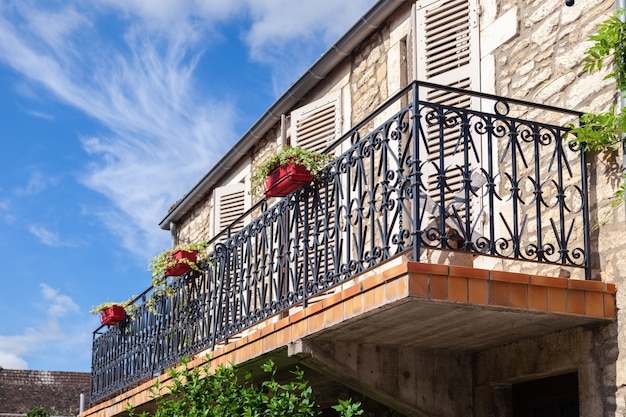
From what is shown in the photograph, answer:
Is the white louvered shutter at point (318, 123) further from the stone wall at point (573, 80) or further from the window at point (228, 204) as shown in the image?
the stone wall at point (573, 80)

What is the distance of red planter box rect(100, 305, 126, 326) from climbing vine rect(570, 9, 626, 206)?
7046 mm

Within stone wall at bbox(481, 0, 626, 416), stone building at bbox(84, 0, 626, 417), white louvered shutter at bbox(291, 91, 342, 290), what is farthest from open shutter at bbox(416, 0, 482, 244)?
white louvered shutter at bbox(291, 91, 342, 290)

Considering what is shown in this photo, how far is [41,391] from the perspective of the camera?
30.0 m

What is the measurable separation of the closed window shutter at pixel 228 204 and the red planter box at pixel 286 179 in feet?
15.0

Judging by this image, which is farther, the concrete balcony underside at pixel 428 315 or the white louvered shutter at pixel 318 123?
the white louvered shutter at pixel 318 123

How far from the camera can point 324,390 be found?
9.25m

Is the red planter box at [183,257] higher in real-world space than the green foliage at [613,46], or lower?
lower

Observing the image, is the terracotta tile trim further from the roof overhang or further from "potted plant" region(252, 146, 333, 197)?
the roof overhang

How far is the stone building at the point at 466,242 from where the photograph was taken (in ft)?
20.3

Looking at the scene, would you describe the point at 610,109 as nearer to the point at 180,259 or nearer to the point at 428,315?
the point at 428,315

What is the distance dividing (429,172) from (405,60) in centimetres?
129

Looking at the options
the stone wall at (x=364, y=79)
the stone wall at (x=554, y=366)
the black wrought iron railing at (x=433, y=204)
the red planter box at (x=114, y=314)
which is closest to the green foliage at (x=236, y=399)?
the black wrought iron railing at (x=433, y=204)

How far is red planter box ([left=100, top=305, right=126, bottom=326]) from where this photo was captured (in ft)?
39.8

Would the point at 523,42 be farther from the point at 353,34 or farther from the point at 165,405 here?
the point at 165,405
